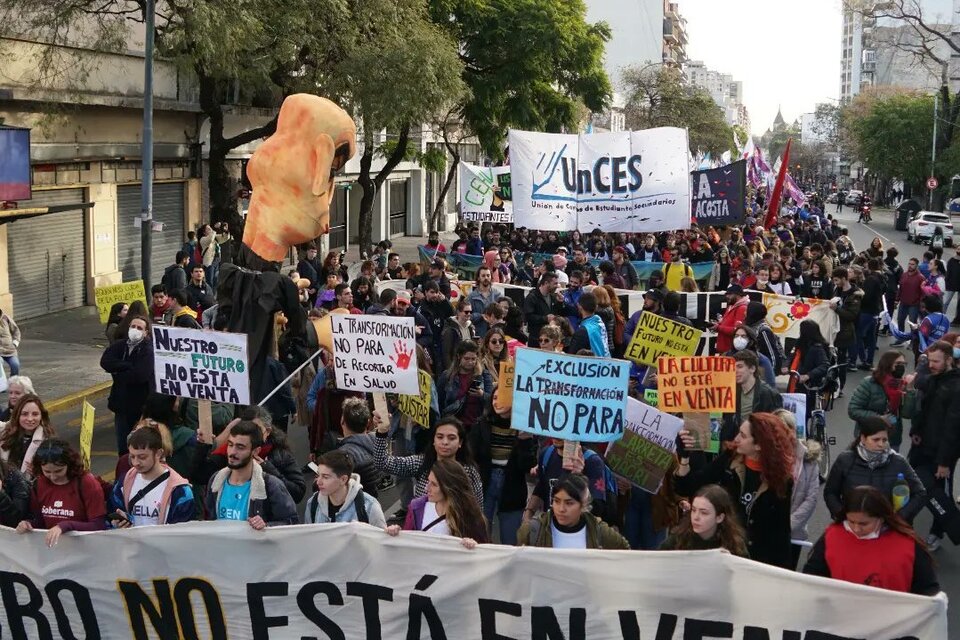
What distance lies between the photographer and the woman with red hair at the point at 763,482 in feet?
22.1

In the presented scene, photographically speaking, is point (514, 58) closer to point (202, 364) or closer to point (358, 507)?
point (202, 364)

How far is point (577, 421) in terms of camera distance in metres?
7.52

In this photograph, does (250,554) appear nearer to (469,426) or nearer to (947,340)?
(469,426)

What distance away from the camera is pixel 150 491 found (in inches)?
264

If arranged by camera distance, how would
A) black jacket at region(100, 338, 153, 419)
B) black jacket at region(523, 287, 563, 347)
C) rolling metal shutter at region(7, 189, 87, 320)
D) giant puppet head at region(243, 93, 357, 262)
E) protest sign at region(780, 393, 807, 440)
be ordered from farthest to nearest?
1. rolling metal shutter at region(7, 189, 87, 320)
2. black jacket at region(523, 287, 563, 347)
3. giant puppet head at region(243, 93, 357, 262)
4. black jacket at region(100, 338, 153, 419)
5. protest sign at region(780, 393, 807, 440)

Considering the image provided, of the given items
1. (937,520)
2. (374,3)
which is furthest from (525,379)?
(374,3)

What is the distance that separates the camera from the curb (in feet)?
48.4

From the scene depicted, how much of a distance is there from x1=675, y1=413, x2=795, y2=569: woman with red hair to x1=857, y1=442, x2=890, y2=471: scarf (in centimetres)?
68

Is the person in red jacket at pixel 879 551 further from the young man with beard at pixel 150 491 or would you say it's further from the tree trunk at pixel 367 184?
the tree trunk at pixel 367 184

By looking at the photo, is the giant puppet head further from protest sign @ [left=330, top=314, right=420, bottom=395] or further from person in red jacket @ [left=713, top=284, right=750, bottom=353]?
person in red jacket @ [left=713, top=284, right=750, bottom=353]

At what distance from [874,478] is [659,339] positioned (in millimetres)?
2949

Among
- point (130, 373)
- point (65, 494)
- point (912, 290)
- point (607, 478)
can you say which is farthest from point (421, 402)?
point (912, 290)

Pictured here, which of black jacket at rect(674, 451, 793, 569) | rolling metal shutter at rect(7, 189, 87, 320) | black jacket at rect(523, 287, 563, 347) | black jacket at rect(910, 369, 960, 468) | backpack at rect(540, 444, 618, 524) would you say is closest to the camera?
black jacket at rect(674, 451, 793, 569)

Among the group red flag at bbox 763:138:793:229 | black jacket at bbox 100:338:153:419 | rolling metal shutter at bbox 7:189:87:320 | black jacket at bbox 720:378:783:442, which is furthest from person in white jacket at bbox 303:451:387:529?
red flag at bbox 763:138:793:229
